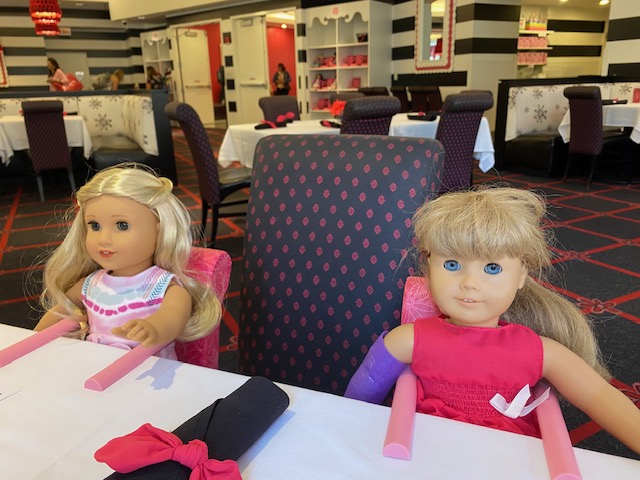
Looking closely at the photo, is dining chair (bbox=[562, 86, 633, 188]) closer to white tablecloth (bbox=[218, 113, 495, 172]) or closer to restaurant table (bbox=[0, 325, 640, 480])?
white tablecloth (bbox=[218, 113, 495, 172])

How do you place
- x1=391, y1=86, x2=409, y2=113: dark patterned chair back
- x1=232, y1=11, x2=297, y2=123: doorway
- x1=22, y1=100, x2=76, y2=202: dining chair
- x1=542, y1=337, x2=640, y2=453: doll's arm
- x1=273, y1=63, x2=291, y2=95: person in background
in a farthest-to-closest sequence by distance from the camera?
x1=232, y1=11, x2=297, y2=123: doorway
x1=273, y1=63, x2=291, y2=95: person in background
x1=391, y1=86, x2=409, y2=113: dark patterned chair back
x1=22, y1=100, x2=76, y2=202: dining chair
x1=542, y1=337, x2=640, y2=453: doll's arm

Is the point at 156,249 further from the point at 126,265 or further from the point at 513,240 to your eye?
the point at 513,240

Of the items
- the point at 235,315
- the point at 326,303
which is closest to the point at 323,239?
the point at 326,303

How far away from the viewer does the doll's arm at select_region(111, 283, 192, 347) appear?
81 cm


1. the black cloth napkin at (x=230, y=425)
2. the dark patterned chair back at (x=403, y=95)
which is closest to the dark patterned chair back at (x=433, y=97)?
Result: the dark patterned chair back at (x=403, y=95)

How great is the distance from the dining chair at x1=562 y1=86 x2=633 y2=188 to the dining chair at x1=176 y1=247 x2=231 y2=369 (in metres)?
4.27

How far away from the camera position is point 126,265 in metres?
1.05

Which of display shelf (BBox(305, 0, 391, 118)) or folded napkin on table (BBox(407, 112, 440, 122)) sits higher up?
display shelf (BBox(305, 0, 391, 118))

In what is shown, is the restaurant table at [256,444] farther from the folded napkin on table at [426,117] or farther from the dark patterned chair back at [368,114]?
the folded napkin on table at [426,117]

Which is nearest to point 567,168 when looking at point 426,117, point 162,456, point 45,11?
point 426,117

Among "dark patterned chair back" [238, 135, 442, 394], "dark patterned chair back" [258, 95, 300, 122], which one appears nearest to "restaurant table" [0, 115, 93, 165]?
"dark patterned chair back" [258, 95, 300, 122]

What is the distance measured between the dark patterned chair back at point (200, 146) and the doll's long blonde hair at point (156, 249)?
197 cm

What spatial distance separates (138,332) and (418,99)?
714 cm

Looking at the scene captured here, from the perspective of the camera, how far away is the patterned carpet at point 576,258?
1908 mm
